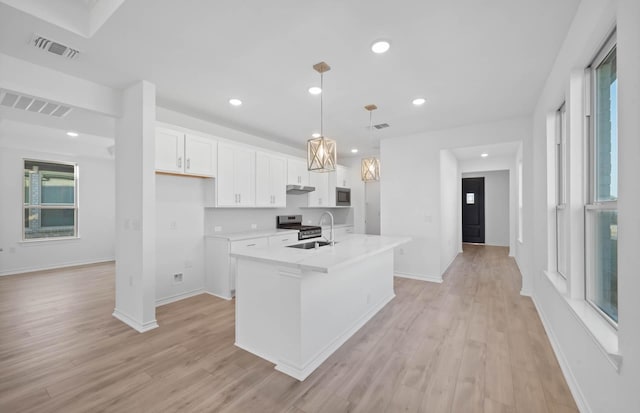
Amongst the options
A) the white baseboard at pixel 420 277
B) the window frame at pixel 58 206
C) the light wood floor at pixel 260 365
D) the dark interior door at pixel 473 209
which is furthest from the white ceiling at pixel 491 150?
the window frame at pixel 58 206

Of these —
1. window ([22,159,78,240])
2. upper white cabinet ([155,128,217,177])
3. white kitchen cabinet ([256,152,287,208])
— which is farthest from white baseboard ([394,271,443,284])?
window ([22,159,78,240])

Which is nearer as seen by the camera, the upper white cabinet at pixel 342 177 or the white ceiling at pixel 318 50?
the white ceiling at pixel 318 50

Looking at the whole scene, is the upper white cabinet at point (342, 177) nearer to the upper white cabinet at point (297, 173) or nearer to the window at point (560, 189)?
the upper white cabinet at point (297, 173)

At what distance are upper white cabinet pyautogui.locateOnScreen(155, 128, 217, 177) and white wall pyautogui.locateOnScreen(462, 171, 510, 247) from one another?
8454mm

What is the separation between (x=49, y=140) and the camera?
5.74 metres

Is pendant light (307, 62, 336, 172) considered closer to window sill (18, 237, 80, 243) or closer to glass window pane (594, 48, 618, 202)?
glass window pane (594, 48, 618, 202)

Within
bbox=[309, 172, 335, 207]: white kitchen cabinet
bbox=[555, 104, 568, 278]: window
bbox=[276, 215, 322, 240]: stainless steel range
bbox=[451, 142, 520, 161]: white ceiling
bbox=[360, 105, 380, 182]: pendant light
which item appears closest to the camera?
bbox=[555, 104, 568, 278]: window

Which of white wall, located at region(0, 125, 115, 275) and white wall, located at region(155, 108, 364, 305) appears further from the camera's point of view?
white wall, located at region(0, 125, 115, 275)

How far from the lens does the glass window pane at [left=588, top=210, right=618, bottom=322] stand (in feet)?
5.41

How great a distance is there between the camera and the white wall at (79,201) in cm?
540

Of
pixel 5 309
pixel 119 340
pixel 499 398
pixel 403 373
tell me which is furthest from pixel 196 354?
pixel 5 309

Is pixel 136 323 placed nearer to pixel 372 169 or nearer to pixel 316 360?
pixel 316 360

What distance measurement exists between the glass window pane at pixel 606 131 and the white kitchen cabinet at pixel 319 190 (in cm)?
457

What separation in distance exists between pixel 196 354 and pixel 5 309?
3.16 metres
